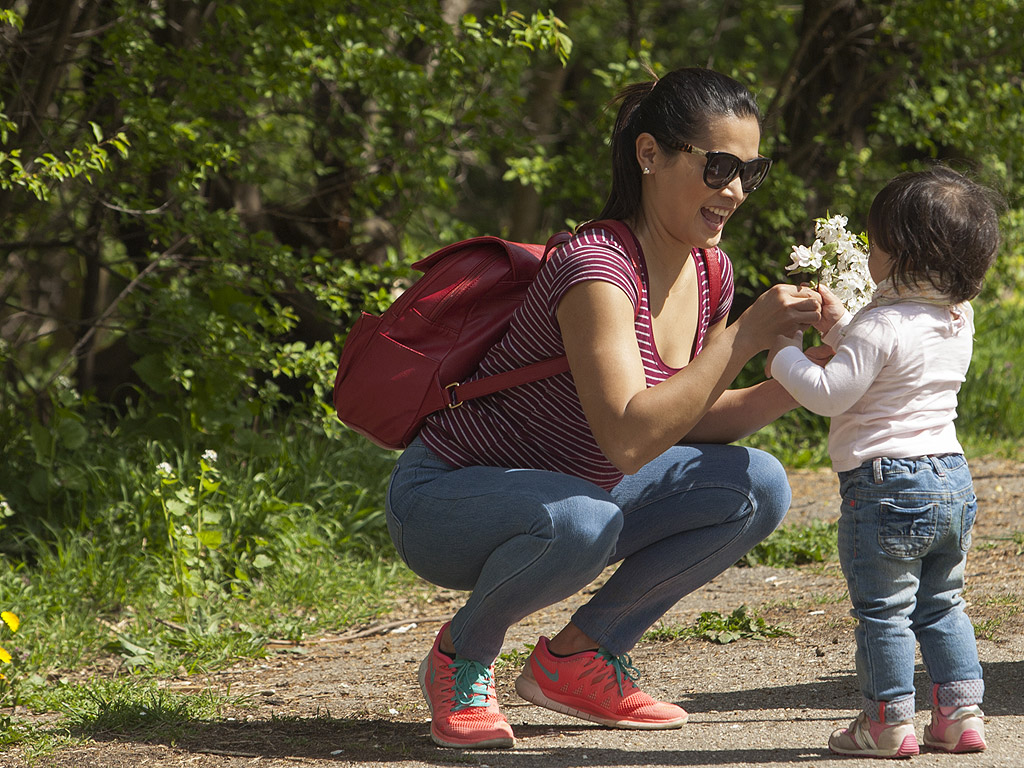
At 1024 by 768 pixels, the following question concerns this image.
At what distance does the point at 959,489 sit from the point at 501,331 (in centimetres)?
105

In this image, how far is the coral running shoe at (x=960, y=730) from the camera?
230cm

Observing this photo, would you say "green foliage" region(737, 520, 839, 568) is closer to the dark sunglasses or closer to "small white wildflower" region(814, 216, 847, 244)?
"small white wildflower" region(814, 216, 847, 244)

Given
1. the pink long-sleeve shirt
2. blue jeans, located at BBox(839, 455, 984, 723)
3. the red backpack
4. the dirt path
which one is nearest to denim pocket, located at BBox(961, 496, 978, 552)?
blue jeans, located at BBox(839, 455, 984, 723)

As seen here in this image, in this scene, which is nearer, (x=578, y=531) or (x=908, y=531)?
(x=908, y=531)

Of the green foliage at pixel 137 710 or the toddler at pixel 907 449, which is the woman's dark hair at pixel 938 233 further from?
the green foliage at pixel 137 710

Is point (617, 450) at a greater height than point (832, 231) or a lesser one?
lesser

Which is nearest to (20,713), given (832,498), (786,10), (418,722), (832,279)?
(418,722)

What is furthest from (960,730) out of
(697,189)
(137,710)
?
(137,710)

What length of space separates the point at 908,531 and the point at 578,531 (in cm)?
67

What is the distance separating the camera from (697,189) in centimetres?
243

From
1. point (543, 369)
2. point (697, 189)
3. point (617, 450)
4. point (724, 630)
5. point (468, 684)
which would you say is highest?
point (697, 189)

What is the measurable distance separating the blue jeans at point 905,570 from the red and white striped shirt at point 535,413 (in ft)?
1.75

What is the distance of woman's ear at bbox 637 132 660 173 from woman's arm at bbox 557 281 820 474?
35 cm

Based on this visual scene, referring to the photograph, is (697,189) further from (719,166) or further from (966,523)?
(966,523)
